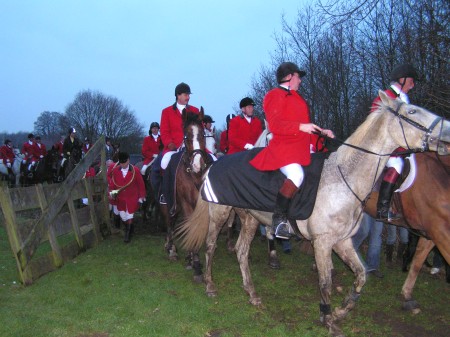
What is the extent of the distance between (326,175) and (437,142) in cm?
115


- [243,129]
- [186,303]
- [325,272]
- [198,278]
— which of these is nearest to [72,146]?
[243,129]

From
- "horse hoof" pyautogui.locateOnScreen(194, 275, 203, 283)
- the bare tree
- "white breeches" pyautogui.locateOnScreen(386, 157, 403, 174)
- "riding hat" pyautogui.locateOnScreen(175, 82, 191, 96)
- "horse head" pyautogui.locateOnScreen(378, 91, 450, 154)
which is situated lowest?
"horse hoof" pyautogui.locateOnScreen(194, 275, 203, 283)

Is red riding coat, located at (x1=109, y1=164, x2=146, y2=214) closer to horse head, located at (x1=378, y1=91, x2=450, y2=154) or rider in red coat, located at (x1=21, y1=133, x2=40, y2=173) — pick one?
horse head, located at (x1=378, y1=91, x2=450, y2=154)

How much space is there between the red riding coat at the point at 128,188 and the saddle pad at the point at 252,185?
4.49m

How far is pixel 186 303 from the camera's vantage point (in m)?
5.32

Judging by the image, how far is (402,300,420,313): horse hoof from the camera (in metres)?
5.06

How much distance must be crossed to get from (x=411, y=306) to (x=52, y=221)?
17.9 ft

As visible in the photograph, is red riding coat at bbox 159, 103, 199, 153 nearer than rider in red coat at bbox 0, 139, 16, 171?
Yes

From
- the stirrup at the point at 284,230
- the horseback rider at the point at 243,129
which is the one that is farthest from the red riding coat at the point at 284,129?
the horseback rider at the point at 243,129

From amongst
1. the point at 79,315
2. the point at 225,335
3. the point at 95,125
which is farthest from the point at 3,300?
the point at 95,125

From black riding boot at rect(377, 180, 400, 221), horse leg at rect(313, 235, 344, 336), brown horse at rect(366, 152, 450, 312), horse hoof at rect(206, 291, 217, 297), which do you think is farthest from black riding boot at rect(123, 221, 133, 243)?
black riding boot at rect(377, 180, 400, 221)

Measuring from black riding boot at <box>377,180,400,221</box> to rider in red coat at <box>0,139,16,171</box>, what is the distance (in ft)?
70.5

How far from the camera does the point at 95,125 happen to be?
66.4 meters

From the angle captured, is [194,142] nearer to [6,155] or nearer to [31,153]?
[31,153]
